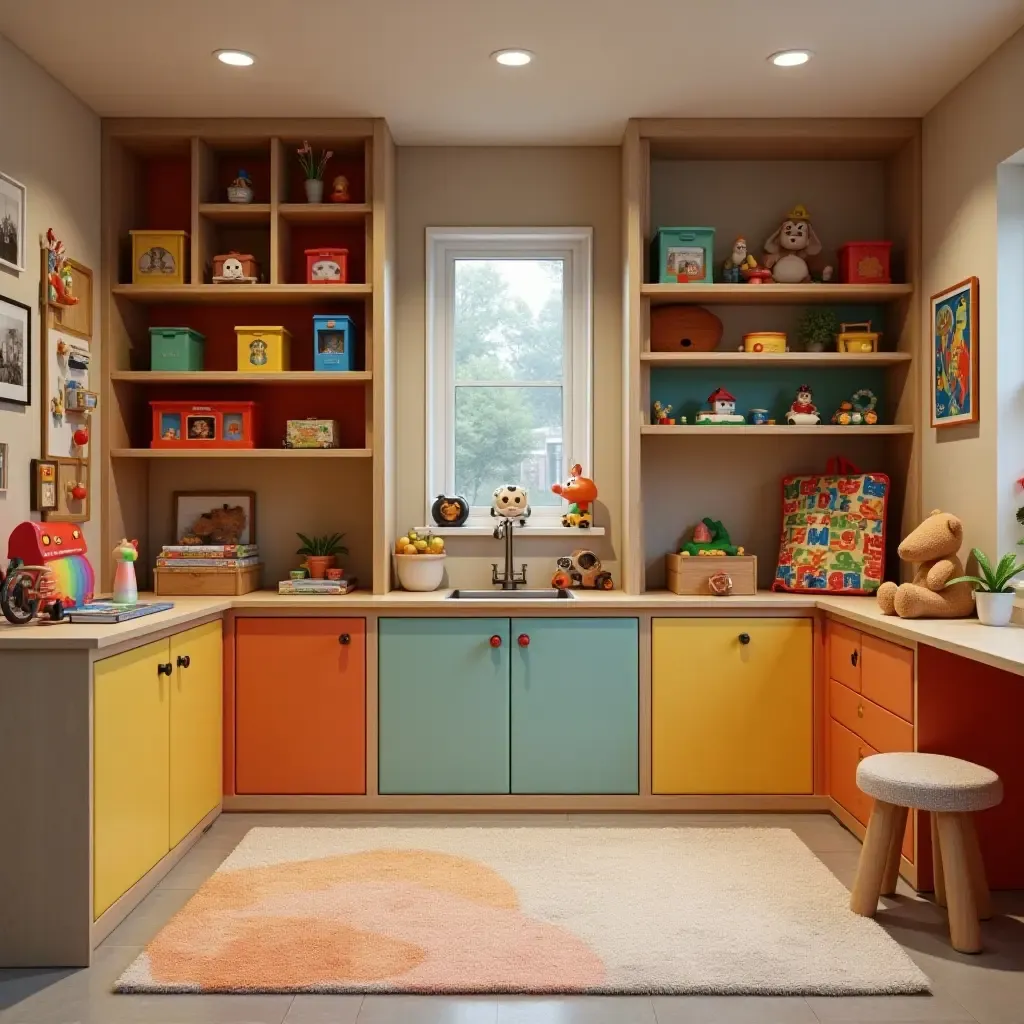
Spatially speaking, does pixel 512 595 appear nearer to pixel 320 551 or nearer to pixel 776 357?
pixel 320 551

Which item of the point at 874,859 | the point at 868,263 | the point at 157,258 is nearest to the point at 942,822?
the point at 874,859

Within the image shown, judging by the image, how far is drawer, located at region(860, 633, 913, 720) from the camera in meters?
3.02

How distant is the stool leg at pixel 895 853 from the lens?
2.79 meters

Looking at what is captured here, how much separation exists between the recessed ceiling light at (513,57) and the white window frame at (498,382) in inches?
36.1

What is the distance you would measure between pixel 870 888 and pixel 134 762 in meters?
2.10

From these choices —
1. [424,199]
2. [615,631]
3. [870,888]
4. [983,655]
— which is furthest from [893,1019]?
[424,199]

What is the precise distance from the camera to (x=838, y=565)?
13.0ft

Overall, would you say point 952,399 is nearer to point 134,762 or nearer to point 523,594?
point 523,594

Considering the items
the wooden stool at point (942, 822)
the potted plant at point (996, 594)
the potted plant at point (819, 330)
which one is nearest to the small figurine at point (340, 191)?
the potted plant at point (819, 330)

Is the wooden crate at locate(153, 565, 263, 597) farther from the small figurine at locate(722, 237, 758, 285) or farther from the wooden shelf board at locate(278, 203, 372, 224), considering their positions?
the small figurine at locate(722, 237, 758, 285)

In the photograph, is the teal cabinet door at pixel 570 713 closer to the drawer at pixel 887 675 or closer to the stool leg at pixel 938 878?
the drawer at pixel 887 675

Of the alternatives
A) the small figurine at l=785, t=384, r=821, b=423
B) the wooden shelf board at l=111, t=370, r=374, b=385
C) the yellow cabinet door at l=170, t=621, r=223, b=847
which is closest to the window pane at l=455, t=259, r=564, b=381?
the wooden shelf board at l=111, t=370, r=374, b=385

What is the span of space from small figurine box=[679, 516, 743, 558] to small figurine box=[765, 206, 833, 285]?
40.3 inches

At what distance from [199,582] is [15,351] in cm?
111
